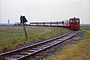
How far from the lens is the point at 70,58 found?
26.7 feet

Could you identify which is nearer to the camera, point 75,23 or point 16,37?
point 16,37

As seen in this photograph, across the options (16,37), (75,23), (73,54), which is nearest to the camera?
(73,54)

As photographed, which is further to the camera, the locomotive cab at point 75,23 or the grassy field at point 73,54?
the locomotive cab at point 75,23

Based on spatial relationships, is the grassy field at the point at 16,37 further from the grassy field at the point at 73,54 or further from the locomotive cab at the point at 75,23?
the locomotive cab at the point at 75,23

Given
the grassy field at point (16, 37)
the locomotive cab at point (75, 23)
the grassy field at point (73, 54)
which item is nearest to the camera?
the grassy field at point (73, 54)

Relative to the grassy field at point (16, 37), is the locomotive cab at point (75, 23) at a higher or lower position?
higher

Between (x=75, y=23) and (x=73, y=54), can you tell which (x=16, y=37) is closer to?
(x=73, y=54)

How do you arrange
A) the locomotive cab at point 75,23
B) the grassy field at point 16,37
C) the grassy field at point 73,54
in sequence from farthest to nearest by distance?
the locomotive cab at point 75,23 < the grassy field at point 16,37 < the grassy field at point 73,54

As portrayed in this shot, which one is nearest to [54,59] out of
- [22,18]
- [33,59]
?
[33,59]

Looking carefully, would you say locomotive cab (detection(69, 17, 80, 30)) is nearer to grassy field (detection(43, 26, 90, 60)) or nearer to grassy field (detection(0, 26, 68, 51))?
grassy field (detection(0, 26, 68, 51))

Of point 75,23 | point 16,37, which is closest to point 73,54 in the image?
point 16,37

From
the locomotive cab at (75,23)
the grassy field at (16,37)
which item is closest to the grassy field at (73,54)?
the grassy field at (16,37)

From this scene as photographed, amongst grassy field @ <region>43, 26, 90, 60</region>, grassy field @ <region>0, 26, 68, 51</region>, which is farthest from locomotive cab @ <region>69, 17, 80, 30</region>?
grassy field @ <region>43, 26, 90, 60</region>

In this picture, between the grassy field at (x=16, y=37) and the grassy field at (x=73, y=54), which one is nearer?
the grassy field at (x=73, y=54)
